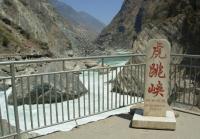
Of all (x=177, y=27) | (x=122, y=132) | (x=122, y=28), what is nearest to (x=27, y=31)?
(x=177, y=27)

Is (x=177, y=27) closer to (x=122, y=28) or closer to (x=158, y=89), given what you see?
(x=158, y=89)

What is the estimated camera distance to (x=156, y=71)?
5988mm

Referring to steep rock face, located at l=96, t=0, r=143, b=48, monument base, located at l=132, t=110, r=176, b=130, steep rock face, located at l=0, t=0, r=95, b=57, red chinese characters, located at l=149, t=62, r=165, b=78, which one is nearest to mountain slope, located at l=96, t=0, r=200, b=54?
red chinese characters, located at l=149, t=62, r=165, b=78

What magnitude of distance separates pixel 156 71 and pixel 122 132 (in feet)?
4.42

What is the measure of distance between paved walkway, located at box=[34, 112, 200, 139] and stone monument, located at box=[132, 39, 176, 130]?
0.74 ft

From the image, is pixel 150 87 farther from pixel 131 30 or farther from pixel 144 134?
pixel 131 30

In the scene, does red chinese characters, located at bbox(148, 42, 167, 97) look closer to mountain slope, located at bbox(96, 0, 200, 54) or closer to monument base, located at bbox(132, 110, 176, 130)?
monument base, located at bbox(132, 110, 176, 130)

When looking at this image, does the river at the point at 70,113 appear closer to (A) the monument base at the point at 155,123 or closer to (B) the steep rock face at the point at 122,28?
(A) the monument base at the point at 155,123

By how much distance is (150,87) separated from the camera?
19.8 feet

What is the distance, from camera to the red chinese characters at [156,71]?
5957mm

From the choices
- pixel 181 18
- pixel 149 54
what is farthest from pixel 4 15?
pixel 149 54

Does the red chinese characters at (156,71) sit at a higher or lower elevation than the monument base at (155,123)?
higher

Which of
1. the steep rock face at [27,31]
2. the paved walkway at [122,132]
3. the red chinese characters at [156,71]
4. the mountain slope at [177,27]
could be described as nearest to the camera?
the paved walkway at [122,132]

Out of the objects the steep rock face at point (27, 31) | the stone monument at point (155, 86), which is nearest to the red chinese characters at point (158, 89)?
the stone monument at point (155, 86)
